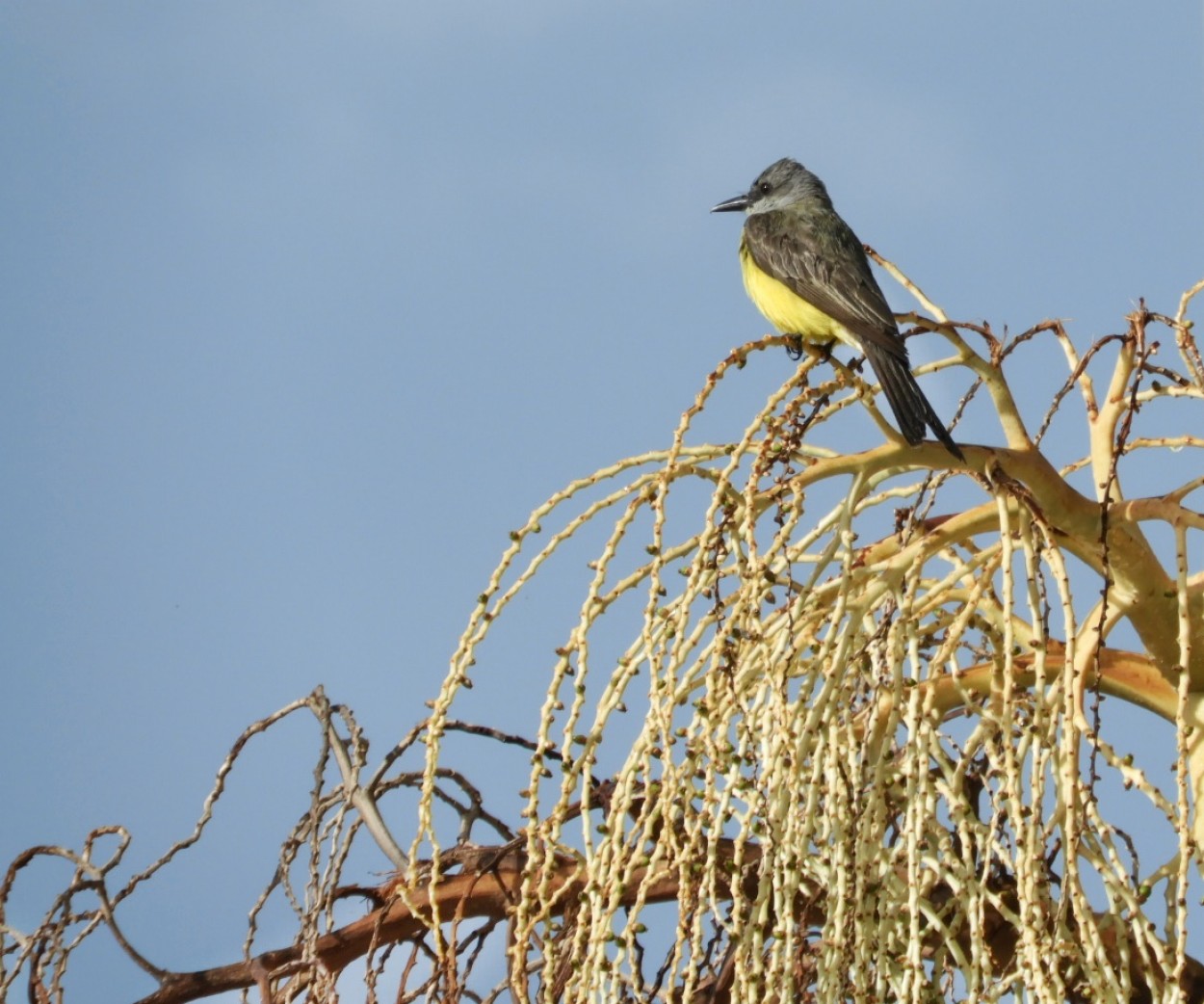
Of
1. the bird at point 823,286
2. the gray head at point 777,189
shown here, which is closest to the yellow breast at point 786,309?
the bird at point 823,286

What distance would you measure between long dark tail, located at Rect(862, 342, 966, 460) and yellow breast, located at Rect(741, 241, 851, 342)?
0.68 m

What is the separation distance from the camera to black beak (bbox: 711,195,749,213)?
6984 mm

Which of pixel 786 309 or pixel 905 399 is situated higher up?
pixel 786 309

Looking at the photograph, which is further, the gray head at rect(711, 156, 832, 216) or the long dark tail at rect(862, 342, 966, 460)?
the gray head at rect(711, 156, 832, 216)

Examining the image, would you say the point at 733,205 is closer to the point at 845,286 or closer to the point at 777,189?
the point at 777,189

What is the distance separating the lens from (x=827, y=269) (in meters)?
5.46

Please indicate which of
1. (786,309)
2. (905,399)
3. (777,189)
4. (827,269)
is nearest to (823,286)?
(827,269)

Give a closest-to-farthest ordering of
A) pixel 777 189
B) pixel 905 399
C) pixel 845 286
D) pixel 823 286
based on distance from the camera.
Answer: pixel 905 399
pixel 845 286
pixel 823 286
pixel 777 189

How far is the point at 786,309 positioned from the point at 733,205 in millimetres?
1489

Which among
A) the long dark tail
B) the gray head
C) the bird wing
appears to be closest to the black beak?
the gray head

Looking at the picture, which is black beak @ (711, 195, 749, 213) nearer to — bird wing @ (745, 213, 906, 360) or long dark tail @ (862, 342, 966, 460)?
bird wing @ (745, 213, 906, 360)

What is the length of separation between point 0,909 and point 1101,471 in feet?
10.4

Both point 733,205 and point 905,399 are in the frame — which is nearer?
point 905,399

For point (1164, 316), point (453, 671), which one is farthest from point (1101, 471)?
point (453, 671)
